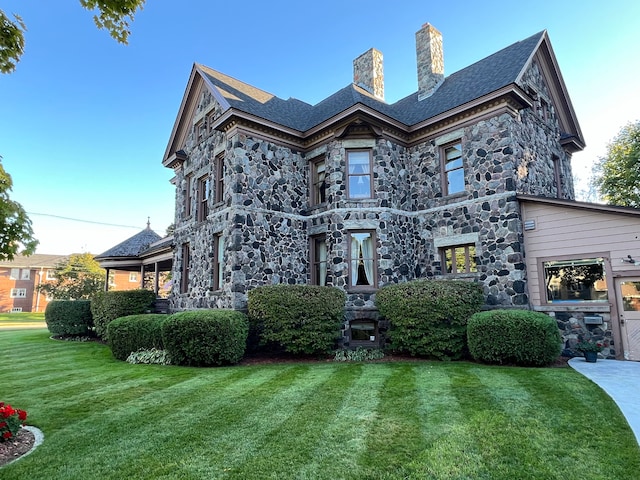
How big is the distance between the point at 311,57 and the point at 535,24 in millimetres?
8771

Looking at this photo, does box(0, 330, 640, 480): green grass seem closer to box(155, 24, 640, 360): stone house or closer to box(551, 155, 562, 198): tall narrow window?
box(155, 24, 640, 360): stone house

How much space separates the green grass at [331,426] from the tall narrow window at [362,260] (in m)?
4.29

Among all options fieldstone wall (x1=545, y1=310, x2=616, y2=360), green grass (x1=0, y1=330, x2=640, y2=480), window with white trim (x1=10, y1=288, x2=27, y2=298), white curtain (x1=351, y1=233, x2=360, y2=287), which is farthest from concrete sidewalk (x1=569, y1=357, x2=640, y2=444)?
window with white trim (x1=10, y1=288, x2=27, y2=298)

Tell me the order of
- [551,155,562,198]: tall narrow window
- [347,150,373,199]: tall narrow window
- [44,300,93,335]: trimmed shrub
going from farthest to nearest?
1. [44,300,93,335]: trimmed shrub
2. [551,155,562,198]: tall narrow window
3. [347,150,373,199]: tall narrow window

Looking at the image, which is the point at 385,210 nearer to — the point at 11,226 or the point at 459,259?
the point at 459,259

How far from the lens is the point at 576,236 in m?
10.0

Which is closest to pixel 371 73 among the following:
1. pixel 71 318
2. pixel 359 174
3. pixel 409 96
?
pixel 409 96

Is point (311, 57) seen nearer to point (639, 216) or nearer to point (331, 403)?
point (639, 216)

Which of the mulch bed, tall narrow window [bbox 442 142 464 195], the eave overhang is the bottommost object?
the mulch bed

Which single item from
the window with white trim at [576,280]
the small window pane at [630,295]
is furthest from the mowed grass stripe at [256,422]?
the small window pane at [630,295]

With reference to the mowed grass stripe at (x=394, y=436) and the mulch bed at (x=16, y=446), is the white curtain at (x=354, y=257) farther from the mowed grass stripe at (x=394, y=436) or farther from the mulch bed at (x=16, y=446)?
the mulch bed at (x=16, y=446)

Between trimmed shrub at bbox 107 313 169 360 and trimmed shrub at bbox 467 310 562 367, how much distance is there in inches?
335

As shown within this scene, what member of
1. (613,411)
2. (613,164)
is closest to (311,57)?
(613,411)

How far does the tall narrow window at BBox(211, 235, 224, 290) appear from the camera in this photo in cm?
1308
